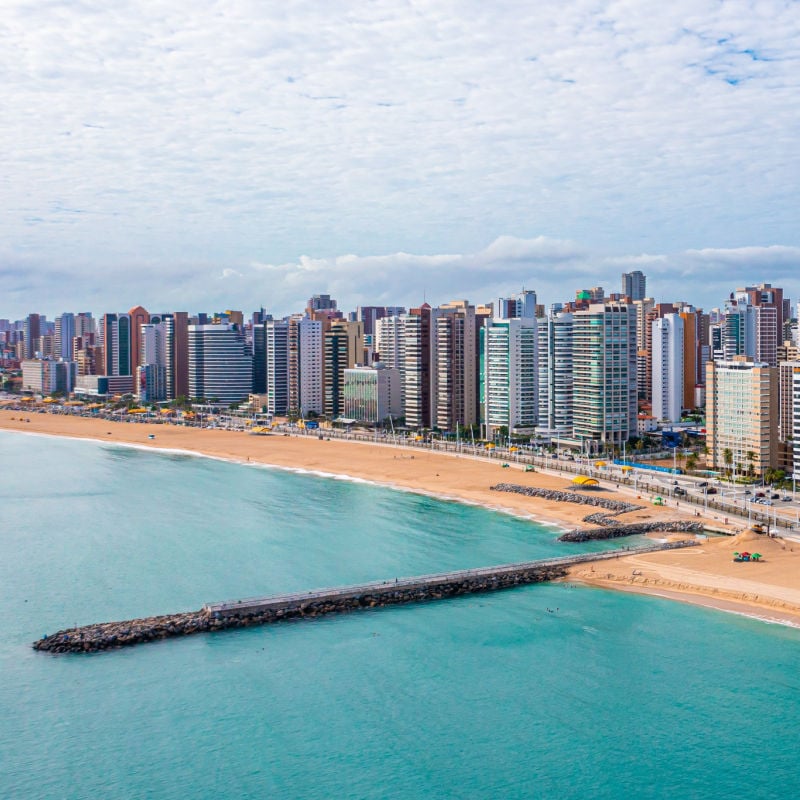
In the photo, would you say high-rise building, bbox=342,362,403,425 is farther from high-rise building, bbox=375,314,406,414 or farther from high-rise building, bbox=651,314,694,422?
high-rise building, bbox=651,314,694,422

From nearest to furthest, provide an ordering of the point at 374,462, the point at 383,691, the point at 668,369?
the point at 383,691, the point at 374,462, the point at 668,369

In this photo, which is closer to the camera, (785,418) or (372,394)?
(785,418)

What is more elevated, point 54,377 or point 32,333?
point 32,333

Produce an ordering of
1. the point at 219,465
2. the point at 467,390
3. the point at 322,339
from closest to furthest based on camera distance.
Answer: the point at 219,465 → the point at 467,390 → the point at 322,339

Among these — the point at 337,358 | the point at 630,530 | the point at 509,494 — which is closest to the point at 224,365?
the point at 337,358

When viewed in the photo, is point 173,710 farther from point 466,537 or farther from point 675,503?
point 675,503

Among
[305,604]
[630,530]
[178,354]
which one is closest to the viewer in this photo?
[305,604]

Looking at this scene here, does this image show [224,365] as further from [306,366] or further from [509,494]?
[509,494]

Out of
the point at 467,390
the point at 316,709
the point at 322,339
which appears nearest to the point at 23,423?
the point at 322,339

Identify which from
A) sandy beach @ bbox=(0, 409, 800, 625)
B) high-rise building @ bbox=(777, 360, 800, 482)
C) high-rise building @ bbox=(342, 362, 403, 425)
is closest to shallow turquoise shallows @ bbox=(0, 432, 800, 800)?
sandy beach @ bbox=(0, 409, 800, 625)
